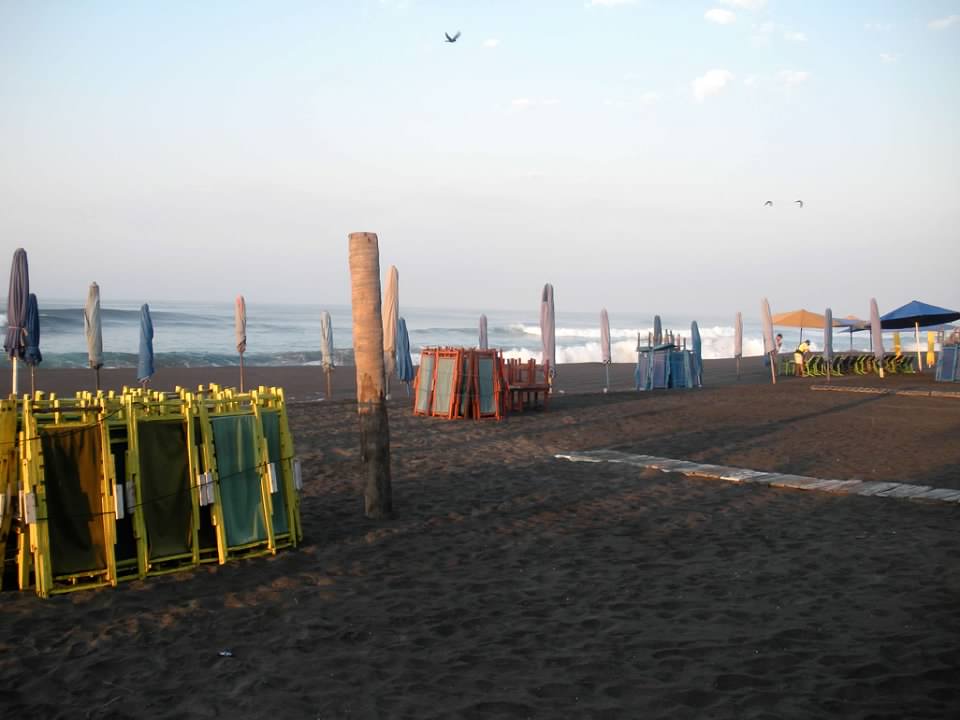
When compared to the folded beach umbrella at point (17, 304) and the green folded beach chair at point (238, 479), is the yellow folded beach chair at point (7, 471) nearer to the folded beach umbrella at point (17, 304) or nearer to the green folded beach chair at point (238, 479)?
the green folded beach chair at point (238, 479)

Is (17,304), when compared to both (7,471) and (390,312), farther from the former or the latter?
(390,312)

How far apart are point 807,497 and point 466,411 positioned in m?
8.65

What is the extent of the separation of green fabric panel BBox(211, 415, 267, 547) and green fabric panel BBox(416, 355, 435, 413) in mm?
10122

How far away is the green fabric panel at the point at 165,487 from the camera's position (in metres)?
6.43

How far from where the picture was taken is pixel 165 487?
651 centimetres

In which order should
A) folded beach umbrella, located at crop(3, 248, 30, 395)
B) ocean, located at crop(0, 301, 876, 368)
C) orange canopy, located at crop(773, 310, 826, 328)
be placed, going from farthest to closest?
ocean, located at crop(0, 301, 876, 368), orange canopy, located at crop(773, 310, 826, 328), folded beach umbrella, located at crop(3, 248, 30, 395)

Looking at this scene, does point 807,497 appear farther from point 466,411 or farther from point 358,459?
point 466,411

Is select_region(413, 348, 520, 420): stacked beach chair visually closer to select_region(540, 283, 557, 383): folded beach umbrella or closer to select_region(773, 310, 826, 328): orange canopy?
select_region(540, 283, 557, 383): folded beach umbrella

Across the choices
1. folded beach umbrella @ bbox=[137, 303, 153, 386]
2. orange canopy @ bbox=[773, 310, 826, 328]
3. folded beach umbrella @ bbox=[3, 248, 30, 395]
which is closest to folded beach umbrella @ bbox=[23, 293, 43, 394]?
folded beach umbrella @ bbox=[3, 248, 30, 395]

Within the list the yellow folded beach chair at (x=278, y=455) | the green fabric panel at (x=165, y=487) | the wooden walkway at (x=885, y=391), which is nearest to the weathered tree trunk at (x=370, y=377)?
the yellow folded beach chair at (x=278, y=455)

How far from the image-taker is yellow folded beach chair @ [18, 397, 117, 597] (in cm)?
589

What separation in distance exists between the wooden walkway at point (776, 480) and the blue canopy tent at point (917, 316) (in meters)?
20.9

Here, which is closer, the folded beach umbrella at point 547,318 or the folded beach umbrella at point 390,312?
the folded beach umbrella at point 390,312

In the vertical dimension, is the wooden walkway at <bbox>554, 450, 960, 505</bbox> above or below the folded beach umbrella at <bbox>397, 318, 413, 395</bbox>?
below
